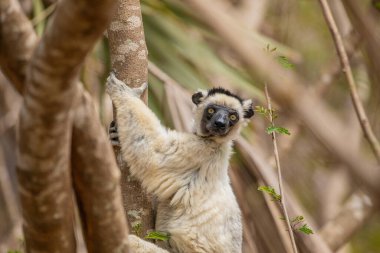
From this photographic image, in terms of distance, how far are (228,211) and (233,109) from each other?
2.69 ft

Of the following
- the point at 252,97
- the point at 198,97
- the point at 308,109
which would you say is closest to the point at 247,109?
the point at 198,97

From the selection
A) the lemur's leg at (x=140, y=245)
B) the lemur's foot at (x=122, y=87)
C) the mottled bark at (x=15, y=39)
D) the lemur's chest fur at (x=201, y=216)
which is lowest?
the lemur's chest fur at (x=201, y=216)

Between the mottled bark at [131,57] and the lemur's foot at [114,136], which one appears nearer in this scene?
the mottled bark at [131,57]

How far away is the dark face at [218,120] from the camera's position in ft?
14.1

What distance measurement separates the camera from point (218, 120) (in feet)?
14.1

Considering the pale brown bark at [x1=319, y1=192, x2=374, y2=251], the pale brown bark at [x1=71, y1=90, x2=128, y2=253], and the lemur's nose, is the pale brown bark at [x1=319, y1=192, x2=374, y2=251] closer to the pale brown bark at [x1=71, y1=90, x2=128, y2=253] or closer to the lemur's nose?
the lemur's nose

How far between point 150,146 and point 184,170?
27cm

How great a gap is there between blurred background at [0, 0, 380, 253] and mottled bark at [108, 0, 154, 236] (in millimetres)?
500

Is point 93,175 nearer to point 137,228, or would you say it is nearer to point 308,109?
point 308,109

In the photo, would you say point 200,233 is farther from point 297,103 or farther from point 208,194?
point 297,103

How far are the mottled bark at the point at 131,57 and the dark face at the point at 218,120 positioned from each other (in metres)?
0.88

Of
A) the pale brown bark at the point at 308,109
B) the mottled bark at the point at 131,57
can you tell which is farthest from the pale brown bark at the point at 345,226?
the pale brown bark at the point at 308,109

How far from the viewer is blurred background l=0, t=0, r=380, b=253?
403 centimetres

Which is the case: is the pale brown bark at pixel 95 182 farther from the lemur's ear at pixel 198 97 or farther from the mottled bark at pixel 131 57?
the lemur's ear at pixel 198 97
